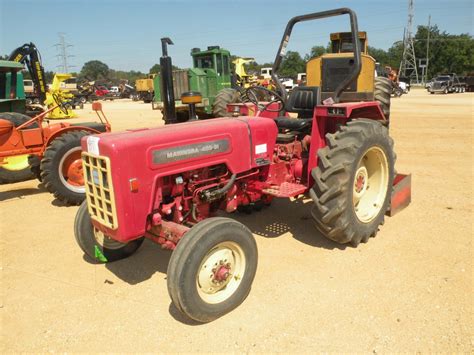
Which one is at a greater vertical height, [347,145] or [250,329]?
[347,145]

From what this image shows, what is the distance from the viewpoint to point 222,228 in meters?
2.68

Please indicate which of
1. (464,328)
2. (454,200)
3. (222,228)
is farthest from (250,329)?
(454,200)

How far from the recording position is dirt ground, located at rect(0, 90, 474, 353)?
254 cm

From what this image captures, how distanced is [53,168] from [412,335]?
4828mm

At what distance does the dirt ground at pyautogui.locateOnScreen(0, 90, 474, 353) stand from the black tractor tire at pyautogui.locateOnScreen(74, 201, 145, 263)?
0.10 metres

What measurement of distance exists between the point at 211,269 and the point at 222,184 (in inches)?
33.3

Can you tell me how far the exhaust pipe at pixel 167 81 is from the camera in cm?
404

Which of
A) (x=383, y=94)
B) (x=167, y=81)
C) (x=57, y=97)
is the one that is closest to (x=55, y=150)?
(x=167, y=81)

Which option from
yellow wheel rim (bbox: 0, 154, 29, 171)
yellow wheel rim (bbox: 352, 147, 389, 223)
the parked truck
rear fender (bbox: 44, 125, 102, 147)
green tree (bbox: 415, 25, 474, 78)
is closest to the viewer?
yellow wheel rim (bbox: 352, 147, 389, 223)

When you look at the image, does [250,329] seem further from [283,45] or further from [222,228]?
[283,45]

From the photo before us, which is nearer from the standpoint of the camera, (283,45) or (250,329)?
(250,329)

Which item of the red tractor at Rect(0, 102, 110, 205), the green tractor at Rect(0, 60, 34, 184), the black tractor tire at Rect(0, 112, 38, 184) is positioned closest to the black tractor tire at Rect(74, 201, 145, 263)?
the red tractor at Rect(0, 102, 110, 205)

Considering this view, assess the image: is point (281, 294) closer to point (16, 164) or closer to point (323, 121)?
point (323, 121)

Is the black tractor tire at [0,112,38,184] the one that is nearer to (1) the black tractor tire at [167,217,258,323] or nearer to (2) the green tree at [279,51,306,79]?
(1) the black tractor tire at [167,217,258,323]
